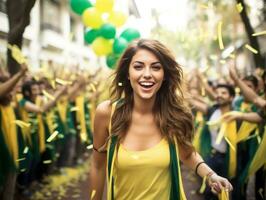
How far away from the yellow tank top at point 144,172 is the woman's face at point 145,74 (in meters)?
0.33

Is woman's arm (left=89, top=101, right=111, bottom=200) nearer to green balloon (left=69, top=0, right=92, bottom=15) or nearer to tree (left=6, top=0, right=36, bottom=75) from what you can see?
tree (left=6, top=0, right=36, bottom=75)

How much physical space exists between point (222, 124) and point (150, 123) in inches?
111

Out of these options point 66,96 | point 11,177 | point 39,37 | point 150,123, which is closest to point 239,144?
point 11,177

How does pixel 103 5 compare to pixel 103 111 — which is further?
pixel 103 5

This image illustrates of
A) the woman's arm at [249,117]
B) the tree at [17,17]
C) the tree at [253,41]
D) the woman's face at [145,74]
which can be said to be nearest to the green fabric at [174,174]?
the woman's face at [145,74]

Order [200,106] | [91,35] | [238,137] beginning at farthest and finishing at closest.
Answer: [91,35] < [200,106] < [238,137]

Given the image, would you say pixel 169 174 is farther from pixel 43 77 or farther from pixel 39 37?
pixel 39 37

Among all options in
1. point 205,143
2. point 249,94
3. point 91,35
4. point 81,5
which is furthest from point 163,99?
point 91,35

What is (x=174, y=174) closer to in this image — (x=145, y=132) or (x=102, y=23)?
(x=145, y=132)

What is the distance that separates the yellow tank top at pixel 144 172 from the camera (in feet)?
8.23

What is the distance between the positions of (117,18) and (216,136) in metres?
2.25

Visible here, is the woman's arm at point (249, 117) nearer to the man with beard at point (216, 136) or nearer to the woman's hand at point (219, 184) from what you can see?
the man with beard at point (216, 136)

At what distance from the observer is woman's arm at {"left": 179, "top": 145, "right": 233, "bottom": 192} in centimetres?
251

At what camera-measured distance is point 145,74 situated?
2584 mm
